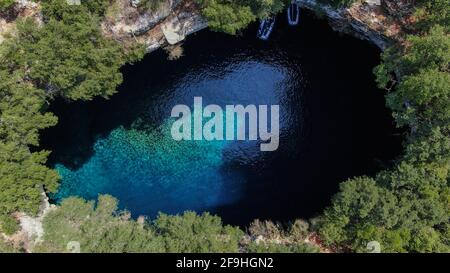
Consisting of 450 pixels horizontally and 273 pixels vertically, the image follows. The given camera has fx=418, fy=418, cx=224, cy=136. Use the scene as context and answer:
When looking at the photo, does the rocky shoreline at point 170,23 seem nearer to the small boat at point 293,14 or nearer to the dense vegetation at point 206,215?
the small boat at point 293,14

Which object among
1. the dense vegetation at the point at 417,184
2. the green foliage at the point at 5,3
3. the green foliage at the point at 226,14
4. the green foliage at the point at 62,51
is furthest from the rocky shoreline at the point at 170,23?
the dense vegetation at the point at 417,184

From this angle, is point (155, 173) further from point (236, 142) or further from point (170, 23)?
point (170, 23)

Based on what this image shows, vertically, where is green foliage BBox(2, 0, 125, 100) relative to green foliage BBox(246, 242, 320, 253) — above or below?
above

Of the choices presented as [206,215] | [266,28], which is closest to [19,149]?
[206,215]

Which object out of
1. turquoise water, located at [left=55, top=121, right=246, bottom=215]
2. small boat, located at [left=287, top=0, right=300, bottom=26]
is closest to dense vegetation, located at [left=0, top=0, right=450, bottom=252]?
turquoise water, located at [left=55, top=121, right=246, bottom=215]

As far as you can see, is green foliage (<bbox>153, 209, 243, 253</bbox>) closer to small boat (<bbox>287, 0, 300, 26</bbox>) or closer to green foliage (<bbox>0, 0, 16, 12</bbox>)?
small boat (<bbox>287, 0, 300, 26</bbox>)

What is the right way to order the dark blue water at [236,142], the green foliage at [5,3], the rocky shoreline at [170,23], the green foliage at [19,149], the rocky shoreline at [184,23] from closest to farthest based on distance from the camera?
the green foliage at [19,149], the green foliage at [5,3], the rocky shoreline at [170,23], the rocky shoreline at [184,23], the dark blue water at [236,142]
